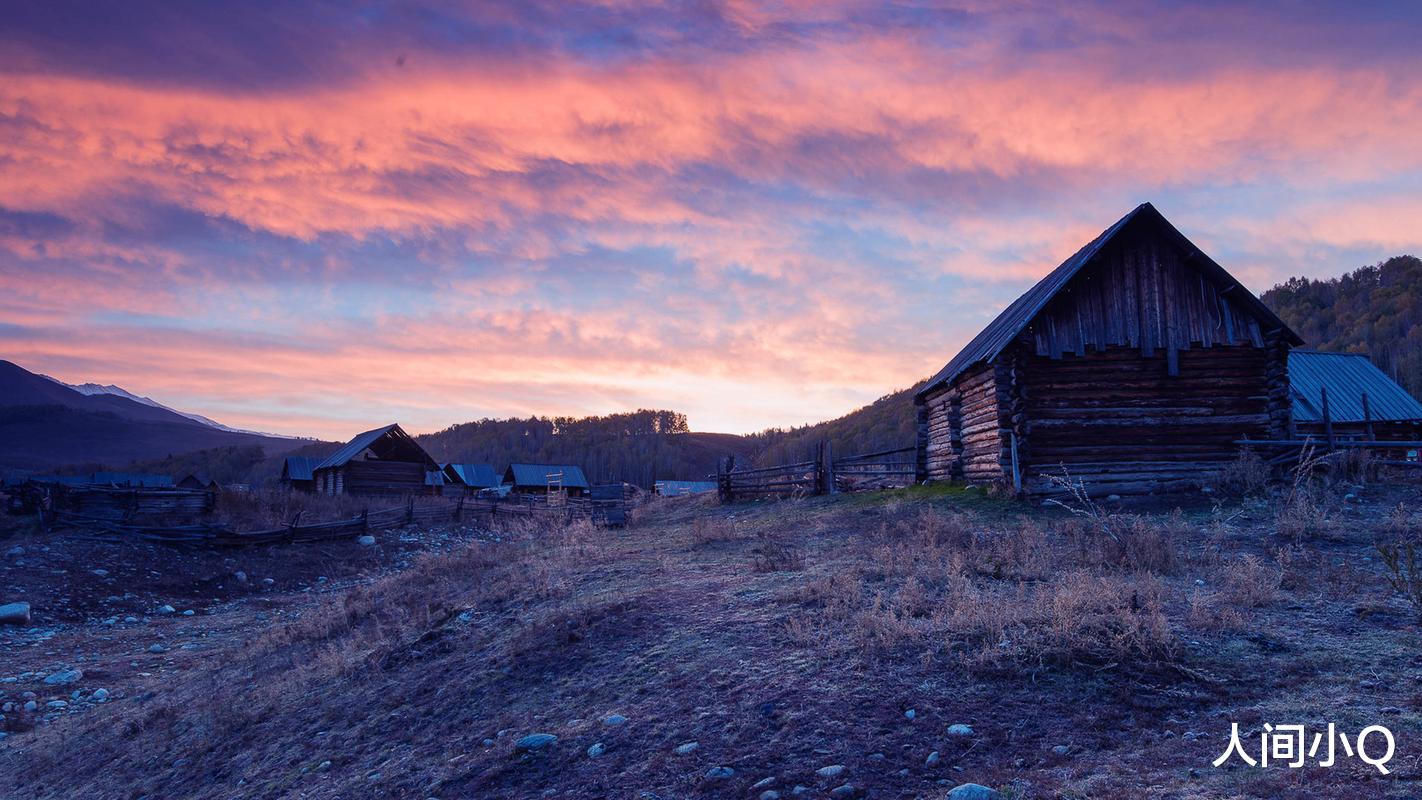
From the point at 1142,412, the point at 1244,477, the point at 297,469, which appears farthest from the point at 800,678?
the point at 297,469

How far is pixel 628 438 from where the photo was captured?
5443 inches

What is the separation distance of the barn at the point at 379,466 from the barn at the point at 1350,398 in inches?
1539

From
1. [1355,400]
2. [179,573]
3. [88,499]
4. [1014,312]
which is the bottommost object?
[179,573]

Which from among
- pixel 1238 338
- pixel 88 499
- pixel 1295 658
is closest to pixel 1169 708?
pixel 1295 658

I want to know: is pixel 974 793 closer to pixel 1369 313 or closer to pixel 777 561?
pixel 777 561

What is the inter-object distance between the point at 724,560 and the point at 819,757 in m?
7.13

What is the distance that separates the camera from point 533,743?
17.7 feet

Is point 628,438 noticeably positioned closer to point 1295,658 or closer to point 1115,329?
point 1115,329


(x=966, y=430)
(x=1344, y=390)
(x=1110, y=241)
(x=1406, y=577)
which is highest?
(x=1110, y=241)

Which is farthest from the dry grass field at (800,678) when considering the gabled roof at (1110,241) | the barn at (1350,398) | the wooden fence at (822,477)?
the barn at (1350,398)

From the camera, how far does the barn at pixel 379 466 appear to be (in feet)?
143

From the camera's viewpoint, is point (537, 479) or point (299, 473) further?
point (537, 479)

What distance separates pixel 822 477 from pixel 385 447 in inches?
1103

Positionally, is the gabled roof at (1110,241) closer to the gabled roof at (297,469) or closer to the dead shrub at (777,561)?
the dead shrub at (777,561)
